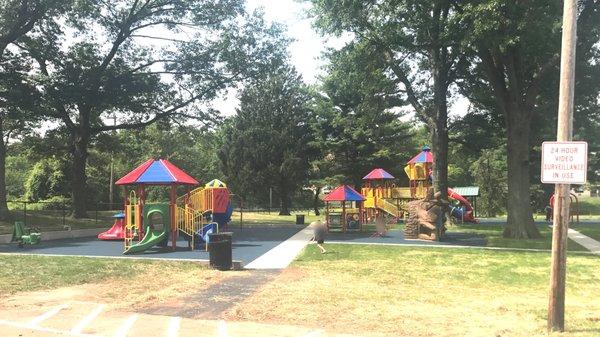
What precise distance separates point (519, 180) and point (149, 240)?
15076 mm

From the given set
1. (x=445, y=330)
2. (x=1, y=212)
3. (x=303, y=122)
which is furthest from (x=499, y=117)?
(x=1, y=212)

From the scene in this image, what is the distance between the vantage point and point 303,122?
150 feet

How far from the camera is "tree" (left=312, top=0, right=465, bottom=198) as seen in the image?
65.3 ft

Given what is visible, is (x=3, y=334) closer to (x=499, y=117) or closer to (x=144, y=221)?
A: (x=144, y=221)

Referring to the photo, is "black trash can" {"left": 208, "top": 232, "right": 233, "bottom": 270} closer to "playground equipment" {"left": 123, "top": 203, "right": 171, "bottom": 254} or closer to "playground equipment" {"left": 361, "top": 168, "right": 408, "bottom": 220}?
"playground equipment" {"left": 123, "top": 203, "right": 171, "bottom": 254}

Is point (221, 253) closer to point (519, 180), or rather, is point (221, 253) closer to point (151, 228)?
point (151, 228)

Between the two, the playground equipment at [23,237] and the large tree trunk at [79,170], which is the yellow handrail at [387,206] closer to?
the large tree trunk at [79,170]

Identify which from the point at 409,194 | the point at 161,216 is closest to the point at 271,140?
the point at 409,194

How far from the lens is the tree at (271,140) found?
1699 inches

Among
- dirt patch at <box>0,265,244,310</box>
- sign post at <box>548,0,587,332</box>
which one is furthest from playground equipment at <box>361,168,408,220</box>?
sign post at <box>548,0,587,332</box>

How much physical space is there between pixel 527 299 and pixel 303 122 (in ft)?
119

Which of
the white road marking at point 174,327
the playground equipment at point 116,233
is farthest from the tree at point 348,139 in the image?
the white road marking at point 174,327

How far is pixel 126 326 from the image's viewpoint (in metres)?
7.79

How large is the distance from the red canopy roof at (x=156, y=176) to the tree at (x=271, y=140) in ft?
75.7
